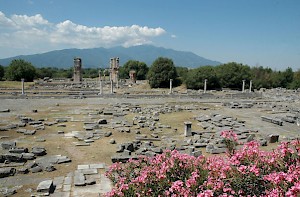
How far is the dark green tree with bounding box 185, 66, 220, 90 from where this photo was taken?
5178 centimetres

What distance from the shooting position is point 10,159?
11.5m

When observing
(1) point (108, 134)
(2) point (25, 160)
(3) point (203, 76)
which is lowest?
(2) point (25, 160)

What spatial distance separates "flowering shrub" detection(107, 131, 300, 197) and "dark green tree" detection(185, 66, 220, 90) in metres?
46.3

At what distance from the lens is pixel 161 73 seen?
54906 millimetres

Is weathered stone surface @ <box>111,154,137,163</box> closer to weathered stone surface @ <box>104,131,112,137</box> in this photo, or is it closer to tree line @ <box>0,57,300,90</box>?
weathered stone surface @ <box>104,131,112,137</box>

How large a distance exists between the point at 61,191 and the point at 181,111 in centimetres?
1935

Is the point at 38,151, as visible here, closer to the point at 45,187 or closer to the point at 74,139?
the point at 74,139

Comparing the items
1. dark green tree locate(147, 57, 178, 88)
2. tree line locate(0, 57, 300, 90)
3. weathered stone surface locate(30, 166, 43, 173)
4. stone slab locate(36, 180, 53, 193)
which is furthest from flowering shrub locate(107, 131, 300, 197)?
dark green tree locate(147, 57, 178, 88)

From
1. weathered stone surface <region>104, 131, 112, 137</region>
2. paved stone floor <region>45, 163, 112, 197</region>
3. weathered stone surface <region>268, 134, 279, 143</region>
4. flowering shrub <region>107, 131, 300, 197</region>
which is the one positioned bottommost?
paved stone floor <region>45, 163, 112, 197</region>

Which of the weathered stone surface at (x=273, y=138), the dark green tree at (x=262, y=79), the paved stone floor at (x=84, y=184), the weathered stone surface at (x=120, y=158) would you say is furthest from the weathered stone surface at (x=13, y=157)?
the dark green tree at (x=262, y=79)

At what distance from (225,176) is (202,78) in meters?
47.9

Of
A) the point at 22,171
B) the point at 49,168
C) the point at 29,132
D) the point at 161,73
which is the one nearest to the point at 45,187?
the point at 49,168

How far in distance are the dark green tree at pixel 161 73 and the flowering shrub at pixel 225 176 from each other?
1923 inches

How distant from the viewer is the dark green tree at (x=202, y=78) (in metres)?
51.8
